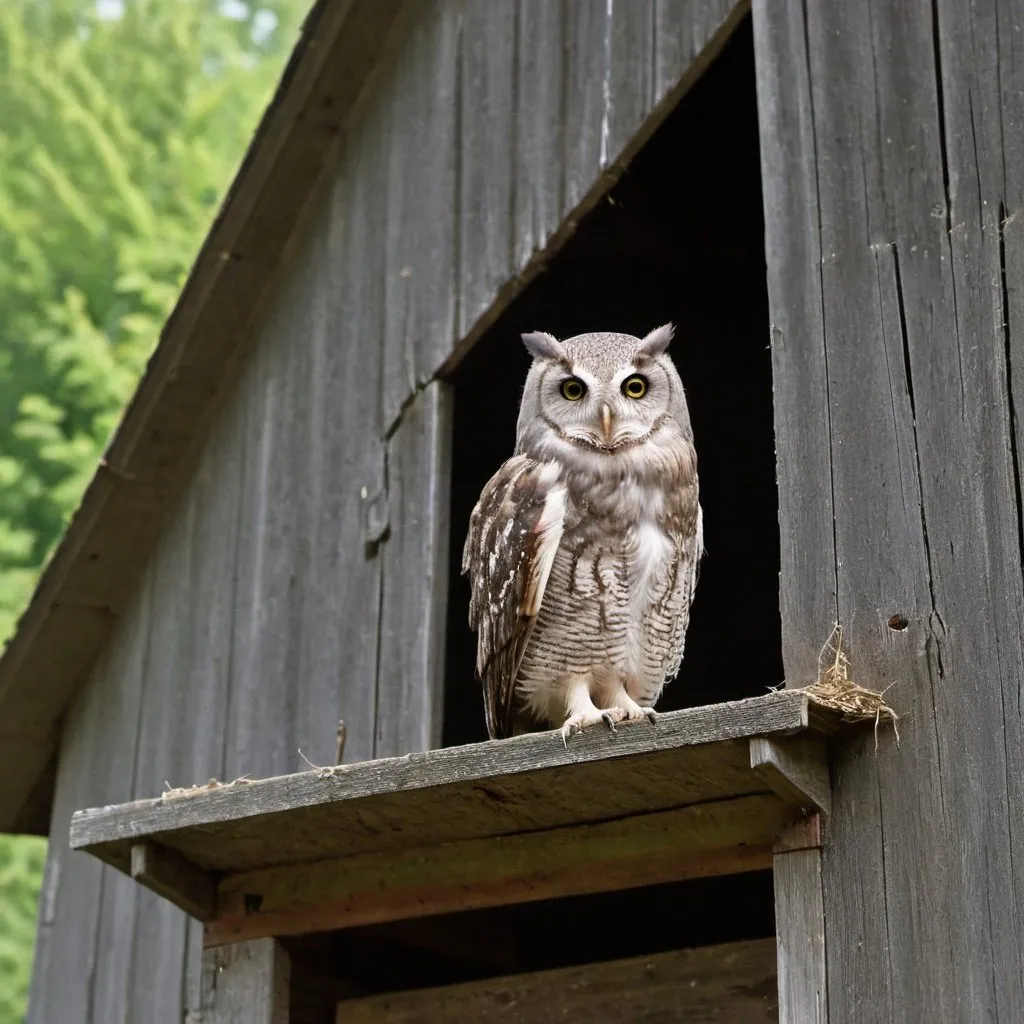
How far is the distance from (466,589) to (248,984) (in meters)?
3.12

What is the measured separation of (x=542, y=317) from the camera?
6.58 meters

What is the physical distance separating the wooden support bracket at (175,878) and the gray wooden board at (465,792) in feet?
0.12

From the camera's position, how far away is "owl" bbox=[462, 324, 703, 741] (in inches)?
169

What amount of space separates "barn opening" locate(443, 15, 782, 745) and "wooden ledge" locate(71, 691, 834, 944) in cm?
178

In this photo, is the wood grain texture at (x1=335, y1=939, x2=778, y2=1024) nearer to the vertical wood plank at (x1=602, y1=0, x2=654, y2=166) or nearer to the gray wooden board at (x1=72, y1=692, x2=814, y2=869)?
the gray wooden board at (x1=72, y1=692, x2=814, y2=869)

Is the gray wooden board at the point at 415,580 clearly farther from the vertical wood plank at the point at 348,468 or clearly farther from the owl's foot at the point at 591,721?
the owl's foot at the point at 591,721

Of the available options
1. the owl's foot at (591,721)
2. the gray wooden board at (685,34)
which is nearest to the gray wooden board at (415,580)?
the gray wooden board at (685,34)

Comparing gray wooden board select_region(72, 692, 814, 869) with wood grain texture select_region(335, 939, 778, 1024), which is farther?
wood grain texture select_region(335, 939, 778, 1024)

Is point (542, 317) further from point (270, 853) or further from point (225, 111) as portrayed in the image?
point (225, 111)

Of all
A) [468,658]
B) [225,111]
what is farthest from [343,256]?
[225,111]

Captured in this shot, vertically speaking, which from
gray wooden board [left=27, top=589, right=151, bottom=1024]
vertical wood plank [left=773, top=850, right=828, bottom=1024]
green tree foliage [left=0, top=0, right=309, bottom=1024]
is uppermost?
green tree foliage [left=0, top=0, right=309, bottom=1024]

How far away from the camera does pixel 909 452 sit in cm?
380

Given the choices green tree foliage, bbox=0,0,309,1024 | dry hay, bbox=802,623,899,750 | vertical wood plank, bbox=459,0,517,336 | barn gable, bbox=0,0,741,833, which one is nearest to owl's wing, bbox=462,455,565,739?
barn gable, bbox=0,0,741,833

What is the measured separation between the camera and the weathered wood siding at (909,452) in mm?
3424
